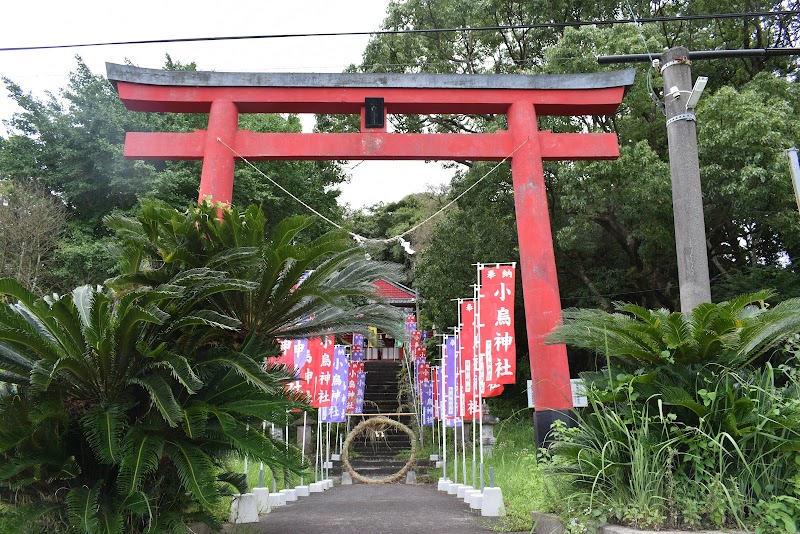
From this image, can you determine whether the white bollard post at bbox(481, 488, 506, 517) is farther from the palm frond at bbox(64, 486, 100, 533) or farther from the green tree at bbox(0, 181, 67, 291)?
the green tree at bbox(0, 181, 67, 291)

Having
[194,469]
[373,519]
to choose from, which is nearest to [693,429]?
[194,469]

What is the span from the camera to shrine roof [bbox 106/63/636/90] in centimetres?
967

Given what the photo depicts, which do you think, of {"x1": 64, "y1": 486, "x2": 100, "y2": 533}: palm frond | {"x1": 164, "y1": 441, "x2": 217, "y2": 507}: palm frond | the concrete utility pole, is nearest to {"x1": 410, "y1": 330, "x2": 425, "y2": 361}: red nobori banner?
the concrete utility pole

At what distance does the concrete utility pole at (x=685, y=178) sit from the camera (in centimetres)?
605

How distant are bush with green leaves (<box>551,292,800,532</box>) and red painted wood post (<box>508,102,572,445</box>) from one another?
4.04 m

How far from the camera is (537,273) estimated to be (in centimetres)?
938

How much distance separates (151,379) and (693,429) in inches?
151

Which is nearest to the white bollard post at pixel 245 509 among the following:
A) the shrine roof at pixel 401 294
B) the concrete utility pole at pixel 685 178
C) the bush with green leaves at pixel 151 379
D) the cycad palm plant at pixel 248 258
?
the bush with green leaves at pixel 151 379

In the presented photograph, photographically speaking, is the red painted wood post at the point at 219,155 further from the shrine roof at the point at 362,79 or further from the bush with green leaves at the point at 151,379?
the bush with green leaves at the point at 151,379

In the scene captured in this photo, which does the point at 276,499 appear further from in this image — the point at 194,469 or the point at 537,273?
the point at 194,469

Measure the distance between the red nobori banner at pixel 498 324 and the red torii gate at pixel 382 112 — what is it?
269 mm

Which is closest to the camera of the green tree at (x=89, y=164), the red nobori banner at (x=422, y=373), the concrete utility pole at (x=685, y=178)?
Answer: the concrete utility pole at (x=685, y=178)

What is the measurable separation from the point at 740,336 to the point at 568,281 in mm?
15469

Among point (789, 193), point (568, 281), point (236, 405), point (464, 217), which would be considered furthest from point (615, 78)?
point (568, 281)
